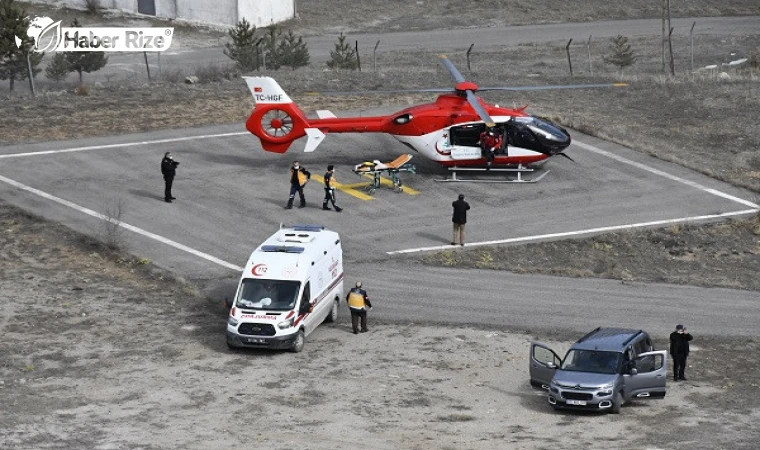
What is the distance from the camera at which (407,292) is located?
33.5m

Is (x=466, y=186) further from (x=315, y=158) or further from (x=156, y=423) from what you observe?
(x=156, y=423)

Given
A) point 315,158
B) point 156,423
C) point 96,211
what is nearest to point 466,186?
point 315,158

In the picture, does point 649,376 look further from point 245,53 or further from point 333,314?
point 245,53

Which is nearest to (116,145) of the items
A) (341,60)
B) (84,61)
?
(84,61)

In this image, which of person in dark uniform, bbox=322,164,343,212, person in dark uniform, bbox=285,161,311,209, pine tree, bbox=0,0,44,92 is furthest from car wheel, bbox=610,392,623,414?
pine tree, bbox=0,0,44,92

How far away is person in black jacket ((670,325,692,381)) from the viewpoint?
28281 mm

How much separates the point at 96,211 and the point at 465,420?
17785 mm

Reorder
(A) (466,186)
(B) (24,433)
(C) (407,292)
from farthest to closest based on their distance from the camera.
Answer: (A) (466,186) → (C) (407,292) → (B) (24,433)

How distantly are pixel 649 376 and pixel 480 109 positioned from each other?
45.5ft

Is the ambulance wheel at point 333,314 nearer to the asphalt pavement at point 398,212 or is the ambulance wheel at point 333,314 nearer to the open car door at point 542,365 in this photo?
the asphalt pavement at point 398,212

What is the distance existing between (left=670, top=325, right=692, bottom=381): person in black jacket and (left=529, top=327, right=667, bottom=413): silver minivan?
1.19m

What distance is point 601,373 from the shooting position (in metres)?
26.4

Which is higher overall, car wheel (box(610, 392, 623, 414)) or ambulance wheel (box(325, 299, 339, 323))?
ambulance wheel (box(325, 299, 339, 323))

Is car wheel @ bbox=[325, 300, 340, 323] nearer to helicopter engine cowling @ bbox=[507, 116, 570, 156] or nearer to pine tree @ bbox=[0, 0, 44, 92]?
helicopter engine cowling @ bbox=[507, 116, 570, 156]
